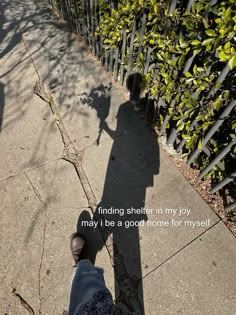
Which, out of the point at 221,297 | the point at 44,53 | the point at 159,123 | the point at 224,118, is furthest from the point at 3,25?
the point at 221,297

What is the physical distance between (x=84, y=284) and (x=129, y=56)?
2715 mm

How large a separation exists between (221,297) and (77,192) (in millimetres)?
1696

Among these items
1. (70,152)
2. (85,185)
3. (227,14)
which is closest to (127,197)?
(85,185)

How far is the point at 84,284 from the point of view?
5.79 feet

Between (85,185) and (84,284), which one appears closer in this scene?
(84,284)

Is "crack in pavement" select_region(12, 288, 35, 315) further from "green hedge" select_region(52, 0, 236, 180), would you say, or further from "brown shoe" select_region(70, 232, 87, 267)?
"green hedge" select_region(52, 0, 236, 180)

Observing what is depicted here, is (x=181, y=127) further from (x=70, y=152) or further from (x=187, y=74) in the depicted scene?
(x=70, y=152)

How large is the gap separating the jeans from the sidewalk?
34 cm

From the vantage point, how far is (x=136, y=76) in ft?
10.7

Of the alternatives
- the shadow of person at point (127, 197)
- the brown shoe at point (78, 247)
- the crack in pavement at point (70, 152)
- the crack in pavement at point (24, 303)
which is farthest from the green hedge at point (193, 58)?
the crack in pavement at point (24, 303)

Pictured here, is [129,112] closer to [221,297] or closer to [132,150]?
[132,150]

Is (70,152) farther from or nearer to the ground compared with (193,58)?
nearer to the ground

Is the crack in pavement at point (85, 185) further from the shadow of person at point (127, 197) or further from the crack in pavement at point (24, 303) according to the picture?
the crack in pavement at point (24, 303)

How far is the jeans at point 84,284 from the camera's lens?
1649 mm
